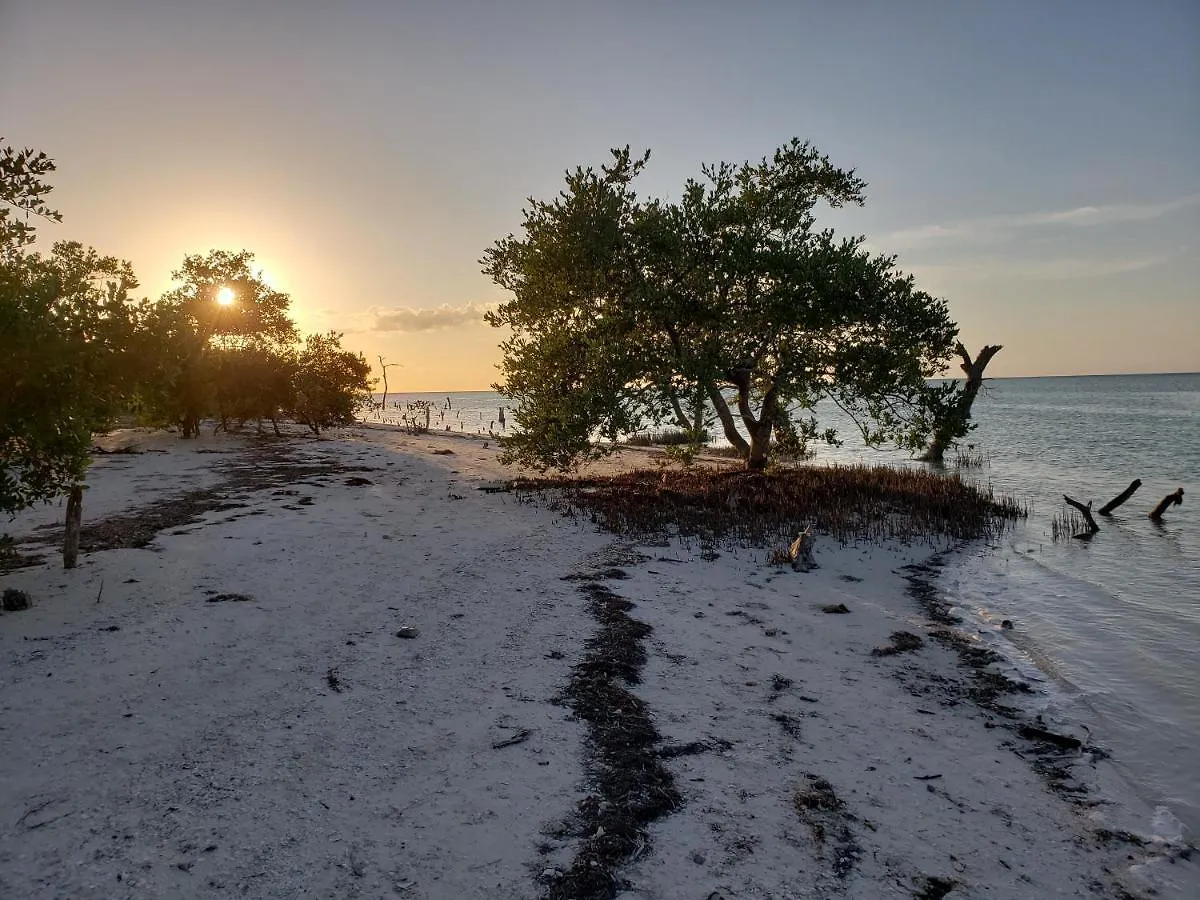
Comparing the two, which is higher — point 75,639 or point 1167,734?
point 75,639

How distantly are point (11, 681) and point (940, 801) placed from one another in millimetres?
9036

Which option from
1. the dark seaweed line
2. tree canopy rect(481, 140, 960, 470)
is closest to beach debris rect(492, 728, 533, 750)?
the dark seaweed line

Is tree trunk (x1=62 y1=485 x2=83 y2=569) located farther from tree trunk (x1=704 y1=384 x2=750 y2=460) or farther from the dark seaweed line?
tree trunk (x1=704 y1=384 x2=750 y2=460)

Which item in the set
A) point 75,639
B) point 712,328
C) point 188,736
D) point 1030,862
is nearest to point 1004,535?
point 712,328

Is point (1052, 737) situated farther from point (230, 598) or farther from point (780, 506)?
point (230, 598)

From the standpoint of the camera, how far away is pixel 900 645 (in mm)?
8562

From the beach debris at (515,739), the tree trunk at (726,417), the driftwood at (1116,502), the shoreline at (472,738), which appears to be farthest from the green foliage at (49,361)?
the driftwood at (1116,502)

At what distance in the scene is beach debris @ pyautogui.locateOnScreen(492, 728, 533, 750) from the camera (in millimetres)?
5641

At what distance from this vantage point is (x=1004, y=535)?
15898mm

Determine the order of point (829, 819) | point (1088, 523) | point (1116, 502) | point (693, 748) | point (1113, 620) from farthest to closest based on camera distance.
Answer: point (1116, 502)
point (1088, 523)
point (1113, 620)
point (693, 748)
point (829, 819)

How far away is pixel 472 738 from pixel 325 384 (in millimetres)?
31542

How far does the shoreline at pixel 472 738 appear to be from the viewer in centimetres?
426

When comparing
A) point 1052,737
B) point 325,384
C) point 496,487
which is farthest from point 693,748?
point 325,384

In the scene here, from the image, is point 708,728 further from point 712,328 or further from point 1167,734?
point 712,328
